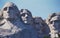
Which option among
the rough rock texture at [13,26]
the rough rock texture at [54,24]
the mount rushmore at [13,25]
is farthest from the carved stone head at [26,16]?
the rough rock texture at [13,26]

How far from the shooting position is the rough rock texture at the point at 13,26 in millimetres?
14156

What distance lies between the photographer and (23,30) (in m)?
14.3

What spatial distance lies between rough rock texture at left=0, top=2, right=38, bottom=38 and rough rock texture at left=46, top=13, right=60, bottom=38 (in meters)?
7.24

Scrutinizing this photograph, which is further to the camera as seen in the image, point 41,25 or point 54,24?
point 41,25

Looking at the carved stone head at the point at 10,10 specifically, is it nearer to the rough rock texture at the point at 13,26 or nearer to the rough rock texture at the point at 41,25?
the rough rock texture at the point at 13,26

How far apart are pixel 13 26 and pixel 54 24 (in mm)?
8399

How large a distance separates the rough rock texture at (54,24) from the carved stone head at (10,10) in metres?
7.16

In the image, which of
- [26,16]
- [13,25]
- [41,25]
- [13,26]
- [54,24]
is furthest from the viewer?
[41,25]

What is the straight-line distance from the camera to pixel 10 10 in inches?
608

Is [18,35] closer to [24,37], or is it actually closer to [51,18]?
[24,37]

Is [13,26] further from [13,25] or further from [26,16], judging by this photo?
[26,16]

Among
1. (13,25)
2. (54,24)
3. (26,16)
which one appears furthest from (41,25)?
(13,25)

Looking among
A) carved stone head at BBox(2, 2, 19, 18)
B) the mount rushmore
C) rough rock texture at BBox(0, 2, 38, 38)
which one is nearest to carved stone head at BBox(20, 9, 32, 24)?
the mount rushmore

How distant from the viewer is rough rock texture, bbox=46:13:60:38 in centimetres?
2268
